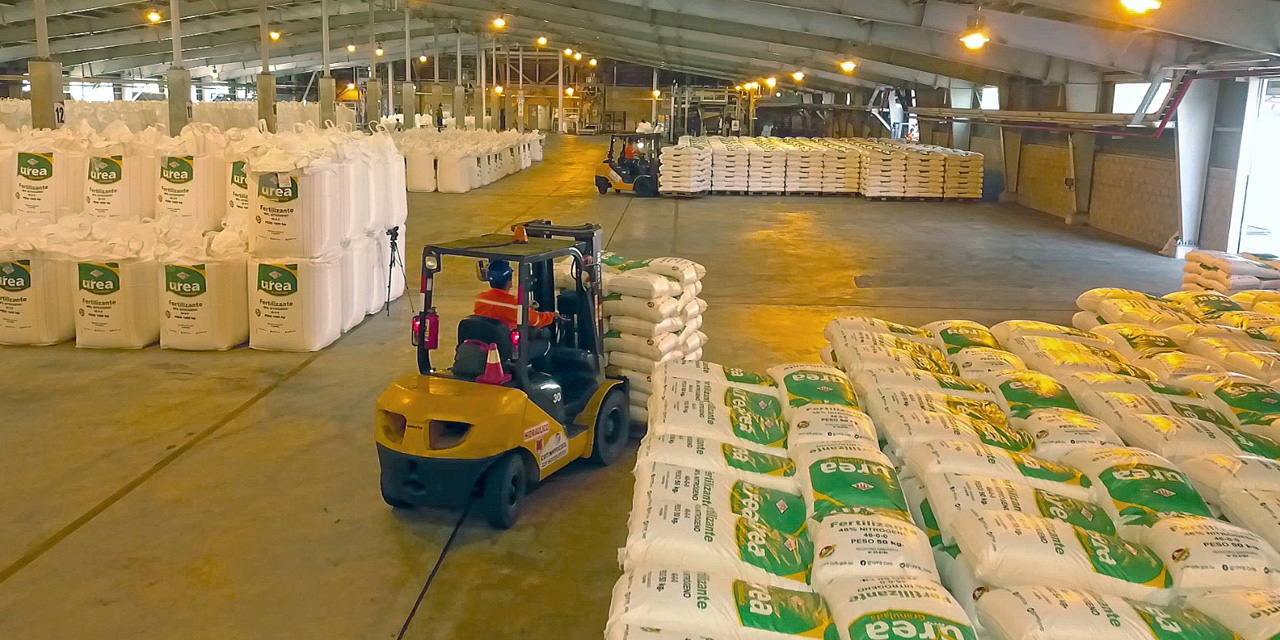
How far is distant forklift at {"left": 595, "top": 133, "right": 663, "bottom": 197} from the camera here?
2173 cm

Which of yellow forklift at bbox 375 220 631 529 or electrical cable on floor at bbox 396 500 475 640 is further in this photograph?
yellow forklift at bbox 375 220 631 529

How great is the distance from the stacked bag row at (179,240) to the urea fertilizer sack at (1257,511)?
6.35 meters

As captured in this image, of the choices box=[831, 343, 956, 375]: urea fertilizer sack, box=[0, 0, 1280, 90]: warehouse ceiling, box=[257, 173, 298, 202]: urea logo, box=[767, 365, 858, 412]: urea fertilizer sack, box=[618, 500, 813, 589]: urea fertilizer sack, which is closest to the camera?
box=[618, 500, 813, 589]: urea fertilizer sack

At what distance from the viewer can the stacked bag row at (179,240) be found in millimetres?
7906

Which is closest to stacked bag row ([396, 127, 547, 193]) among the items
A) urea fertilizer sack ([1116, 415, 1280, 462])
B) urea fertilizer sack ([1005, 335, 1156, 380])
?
urea fertilizer sack ([1005, 335, 1156, 380])

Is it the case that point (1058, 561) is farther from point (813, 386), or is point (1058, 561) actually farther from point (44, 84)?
point (44, 84)

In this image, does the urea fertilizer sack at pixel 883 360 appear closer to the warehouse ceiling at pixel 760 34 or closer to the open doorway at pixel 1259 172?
the warehouse ceiling at pixel 760 34

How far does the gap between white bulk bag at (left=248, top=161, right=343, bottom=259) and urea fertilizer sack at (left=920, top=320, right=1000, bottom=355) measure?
4960mm

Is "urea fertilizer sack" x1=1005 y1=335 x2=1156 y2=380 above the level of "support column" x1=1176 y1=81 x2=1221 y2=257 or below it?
below

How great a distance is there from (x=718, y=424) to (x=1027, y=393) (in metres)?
1.39

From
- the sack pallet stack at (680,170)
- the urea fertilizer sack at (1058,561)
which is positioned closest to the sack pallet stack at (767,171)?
the sack pallet stack at (680,170)

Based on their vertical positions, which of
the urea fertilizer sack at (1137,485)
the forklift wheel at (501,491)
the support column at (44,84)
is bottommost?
the forklift wheel at (501,491)

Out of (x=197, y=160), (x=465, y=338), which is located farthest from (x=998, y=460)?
(x=197, y=160)

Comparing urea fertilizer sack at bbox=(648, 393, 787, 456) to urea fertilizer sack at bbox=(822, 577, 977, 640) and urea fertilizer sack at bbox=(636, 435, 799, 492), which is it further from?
urea fertilizer sack at bbox=(822, 577, 977, 640)
